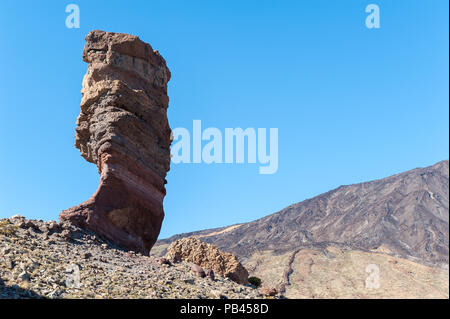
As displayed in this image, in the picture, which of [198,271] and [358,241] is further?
[358,241]

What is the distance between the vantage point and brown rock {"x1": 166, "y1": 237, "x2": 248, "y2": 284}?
2236 cm

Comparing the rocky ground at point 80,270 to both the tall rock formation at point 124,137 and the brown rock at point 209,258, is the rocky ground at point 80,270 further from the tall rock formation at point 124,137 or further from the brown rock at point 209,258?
the brown rock at point 209,258

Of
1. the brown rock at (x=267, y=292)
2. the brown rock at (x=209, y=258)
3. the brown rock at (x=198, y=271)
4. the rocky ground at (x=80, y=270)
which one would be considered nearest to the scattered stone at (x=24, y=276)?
the rocky ground at (x=80, y=270)

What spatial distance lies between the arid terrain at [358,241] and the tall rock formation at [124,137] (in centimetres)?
4882

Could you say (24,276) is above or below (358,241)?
below

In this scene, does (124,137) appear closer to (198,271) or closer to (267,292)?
(198,271)

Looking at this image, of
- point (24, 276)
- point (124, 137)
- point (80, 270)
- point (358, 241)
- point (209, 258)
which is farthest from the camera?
point (358, 241)

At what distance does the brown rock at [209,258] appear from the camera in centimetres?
2236

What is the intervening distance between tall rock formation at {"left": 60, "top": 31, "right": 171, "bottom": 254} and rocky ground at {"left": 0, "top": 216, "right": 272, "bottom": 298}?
1.69 m

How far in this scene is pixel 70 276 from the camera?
14.5m

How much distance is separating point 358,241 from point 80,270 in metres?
117

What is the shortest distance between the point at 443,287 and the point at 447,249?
45.0 metres

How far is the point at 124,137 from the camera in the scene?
21.6 metres

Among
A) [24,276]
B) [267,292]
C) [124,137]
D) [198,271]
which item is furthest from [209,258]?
→ [24,276]
